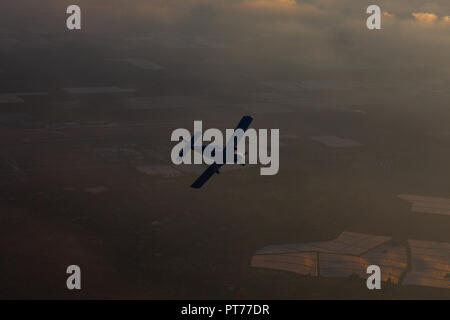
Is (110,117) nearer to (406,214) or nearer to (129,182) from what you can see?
(129,182)

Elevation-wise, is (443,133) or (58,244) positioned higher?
(443,133)

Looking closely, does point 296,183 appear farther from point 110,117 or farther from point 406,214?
point 110,117

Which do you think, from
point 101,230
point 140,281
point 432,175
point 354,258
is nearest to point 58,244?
point 101,230

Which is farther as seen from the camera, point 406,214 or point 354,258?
point 406,214

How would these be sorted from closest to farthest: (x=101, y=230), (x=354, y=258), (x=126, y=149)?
(x=354, y=258)
(x=101, y=230)
(x=126, y=149)

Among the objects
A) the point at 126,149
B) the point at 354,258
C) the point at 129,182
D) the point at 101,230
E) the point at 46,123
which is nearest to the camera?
the point at 354,258
